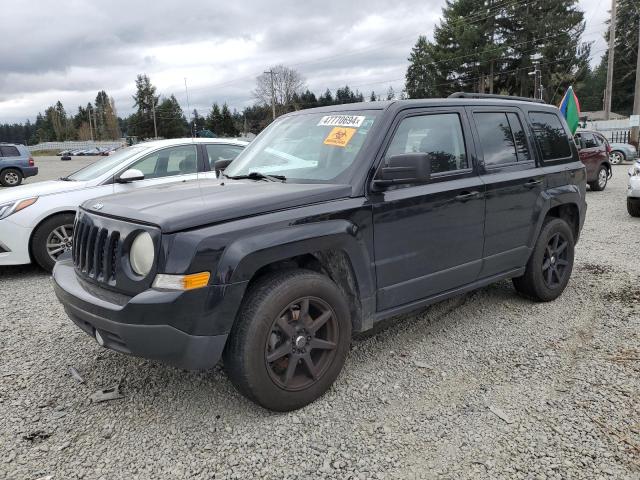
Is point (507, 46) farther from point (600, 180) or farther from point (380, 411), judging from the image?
point (380, 411)

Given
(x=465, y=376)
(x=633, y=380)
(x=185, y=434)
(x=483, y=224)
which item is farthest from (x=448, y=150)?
(x=185, y=434)

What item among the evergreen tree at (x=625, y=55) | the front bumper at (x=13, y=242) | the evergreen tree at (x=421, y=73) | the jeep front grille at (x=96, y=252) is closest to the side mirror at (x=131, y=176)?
the front bumper at (x=13, y=242)

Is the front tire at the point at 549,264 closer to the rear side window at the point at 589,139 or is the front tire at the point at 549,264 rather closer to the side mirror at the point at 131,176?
the side mirror at the point at 131,176

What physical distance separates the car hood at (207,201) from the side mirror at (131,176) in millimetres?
2579

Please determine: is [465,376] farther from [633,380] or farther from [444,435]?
[633,380]

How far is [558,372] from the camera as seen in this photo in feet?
11.3

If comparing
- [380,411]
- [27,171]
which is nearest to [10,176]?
[27,171]

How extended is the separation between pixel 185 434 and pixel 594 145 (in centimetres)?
1384

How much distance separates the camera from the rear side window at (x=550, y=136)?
15.3ft

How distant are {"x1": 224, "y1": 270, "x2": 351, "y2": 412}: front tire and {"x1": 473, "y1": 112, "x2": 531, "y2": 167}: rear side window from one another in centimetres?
195

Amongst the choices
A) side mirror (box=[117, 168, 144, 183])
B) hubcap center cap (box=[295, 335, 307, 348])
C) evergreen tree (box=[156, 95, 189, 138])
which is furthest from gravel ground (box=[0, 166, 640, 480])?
evergreen tree (box=[156, 95, 189, 138])

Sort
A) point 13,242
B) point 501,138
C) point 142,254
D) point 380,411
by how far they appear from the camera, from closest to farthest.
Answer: point 142,254 → point 380,411 → point 501,138 → point 13,242

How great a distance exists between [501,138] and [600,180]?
1123 cm

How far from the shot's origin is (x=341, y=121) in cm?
367
